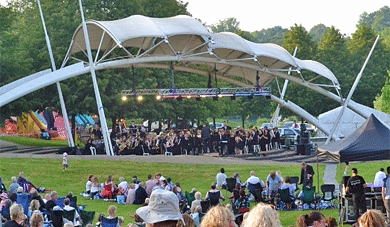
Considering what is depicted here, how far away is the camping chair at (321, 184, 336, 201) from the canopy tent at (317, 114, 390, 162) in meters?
2.43

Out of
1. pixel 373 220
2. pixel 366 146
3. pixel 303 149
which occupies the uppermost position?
pixel 366 146

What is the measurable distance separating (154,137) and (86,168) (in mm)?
6797

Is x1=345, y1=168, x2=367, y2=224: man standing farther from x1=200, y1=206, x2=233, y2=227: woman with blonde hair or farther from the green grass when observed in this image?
the green grass

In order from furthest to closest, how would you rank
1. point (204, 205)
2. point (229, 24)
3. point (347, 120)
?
point (229, 24), point (347, 120), point (204, 205)

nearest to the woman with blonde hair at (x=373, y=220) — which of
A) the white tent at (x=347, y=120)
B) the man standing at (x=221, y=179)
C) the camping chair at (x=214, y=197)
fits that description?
the camping chair at (x=214, y=197)

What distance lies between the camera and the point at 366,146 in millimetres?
18375

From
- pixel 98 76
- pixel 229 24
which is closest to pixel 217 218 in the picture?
pixel 98 76

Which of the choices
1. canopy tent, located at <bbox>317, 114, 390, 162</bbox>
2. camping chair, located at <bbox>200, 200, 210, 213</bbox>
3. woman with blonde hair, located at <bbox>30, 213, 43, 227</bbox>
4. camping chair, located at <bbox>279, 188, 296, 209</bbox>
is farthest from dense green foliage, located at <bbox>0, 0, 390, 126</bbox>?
woman with blonde hair, located at <bbox>30, 213, 43, 227</bbox>

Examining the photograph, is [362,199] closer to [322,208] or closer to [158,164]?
[322,208]

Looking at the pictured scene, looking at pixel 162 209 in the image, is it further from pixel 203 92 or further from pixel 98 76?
pixel 98 76

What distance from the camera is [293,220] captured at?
64.1 ft

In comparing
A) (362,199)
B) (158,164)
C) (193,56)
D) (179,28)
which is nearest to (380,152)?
(362,199)

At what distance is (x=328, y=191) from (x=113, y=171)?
12211 mm

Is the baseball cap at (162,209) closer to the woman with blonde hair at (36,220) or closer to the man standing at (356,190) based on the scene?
the woman with blonde hair at (36,220)
